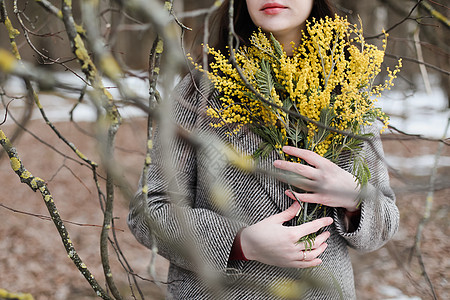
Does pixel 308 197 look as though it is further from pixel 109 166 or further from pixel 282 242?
pixel 109 166

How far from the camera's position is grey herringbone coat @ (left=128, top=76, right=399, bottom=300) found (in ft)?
4.56

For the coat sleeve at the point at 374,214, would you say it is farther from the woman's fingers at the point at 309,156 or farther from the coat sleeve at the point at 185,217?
the coat sleeve at the point at 185,217

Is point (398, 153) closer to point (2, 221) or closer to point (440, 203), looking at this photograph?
point (440, 203)

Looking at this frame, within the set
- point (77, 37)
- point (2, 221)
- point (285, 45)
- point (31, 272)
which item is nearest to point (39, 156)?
point (2, 221)

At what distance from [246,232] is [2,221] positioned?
4017 mm

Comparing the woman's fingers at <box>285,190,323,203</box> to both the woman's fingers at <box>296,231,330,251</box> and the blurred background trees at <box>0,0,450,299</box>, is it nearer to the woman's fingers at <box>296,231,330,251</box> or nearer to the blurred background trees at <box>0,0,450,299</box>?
the woman's fingers at <box>296,231,330,251</box>

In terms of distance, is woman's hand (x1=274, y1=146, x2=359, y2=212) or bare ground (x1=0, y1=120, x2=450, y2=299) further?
bare ground (x1=0, y1=120, x2=450, y2=299)

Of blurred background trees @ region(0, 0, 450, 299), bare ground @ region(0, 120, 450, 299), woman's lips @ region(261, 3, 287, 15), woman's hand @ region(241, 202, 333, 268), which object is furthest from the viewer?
bare ground @ region(0, 120, 450, 299)

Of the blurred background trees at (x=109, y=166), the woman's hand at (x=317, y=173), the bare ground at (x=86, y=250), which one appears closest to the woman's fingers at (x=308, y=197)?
the woman's hand at (x=317, y=173)

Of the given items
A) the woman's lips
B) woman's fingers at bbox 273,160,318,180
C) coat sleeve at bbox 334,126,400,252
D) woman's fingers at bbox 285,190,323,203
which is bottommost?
coat sleeve at bbox 334,126,400,252

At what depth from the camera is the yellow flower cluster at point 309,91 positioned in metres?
1.32

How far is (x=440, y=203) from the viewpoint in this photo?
193 inches

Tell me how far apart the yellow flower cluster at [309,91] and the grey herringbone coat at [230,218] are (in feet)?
0.30

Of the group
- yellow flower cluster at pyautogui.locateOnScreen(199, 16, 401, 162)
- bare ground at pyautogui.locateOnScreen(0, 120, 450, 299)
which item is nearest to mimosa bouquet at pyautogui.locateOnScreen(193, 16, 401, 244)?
yellow flower cluster at pyautogui.locateOnScreen(199, 16, 401, 162)
